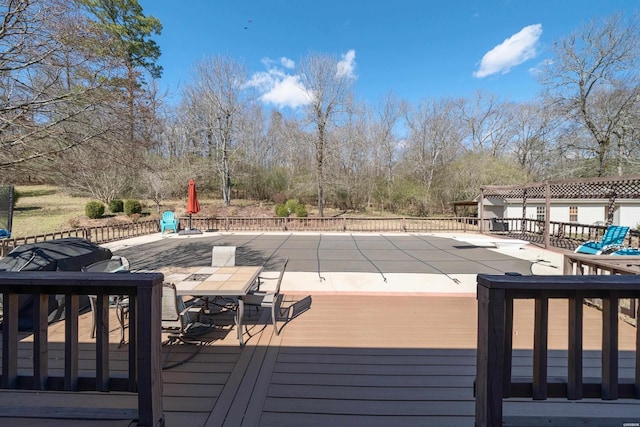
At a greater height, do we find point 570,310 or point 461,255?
point 570,310

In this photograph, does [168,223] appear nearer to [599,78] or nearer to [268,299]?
[268,299]

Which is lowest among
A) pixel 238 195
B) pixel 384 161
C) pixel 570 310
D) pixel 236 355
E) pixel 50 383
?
pixel 236 355

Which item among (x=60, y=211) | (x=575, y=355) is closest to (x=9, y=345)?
(x=575, y=355)

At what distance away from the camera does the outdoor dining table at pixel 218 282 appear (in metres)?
2.63

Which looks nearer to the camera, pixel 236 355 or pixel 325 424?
pixel 325 424

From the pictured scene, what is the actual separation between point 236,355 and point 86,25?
421 cm

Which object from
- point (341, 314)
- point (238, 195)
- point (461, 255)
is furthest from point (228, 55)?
point (341, 314)

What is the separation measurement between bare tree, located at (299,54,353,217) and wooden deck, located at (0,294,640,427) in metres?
14.9

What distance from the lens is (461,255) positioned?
7375mm

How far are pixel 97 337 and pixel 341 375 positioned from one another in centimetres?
160

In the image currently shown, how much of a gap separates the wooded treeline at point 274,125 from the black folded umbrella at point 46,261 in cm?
119

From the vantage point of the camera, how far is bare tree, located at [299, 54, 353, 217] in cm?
1795

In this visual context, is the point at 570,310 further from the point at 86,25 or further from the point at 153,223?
the point at 153,223

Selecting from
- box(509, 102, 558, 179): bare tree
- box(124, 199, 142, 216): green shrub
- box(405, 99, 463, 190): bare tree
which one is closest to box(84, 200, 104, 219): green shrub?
box(124, 199, 142, 216): green shrub
